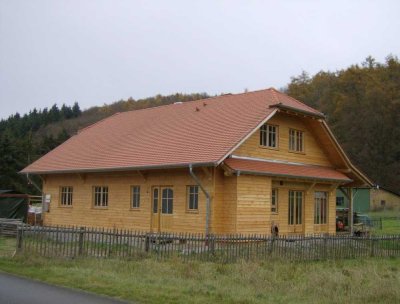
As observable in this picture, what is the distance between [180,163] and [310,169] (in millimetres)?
7699

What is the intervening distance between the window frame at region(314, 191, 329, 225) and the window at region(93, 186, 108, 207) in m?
9.90

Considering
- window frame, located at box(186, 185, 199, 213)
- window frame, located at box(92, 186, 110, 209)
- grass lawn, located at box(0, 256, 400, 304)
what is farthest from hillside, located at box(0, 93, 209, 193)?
grass lawn, located at box(0, 256, 400, 304)

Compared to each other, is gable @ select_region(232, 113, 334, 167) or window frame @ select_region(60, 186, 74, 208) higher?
gable @ select_region(232, 113, 334, 167)

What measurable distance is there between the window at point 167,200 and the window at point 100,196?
3993 mm

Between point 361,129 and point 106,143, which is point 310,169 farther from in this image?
point 361,129

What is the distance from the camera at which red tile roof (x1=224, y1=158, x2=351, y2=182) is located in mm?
20609

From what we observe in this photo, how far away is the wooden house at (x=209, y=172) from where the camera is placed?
20.7 metres

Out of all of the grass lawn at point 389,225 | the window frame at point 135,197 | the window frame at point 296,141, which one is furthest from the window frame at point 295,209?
the grass lawn at point 389,225

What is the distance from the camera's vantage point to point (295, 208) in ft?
79.8

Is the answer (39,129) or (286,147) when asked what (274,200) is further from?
(39,129)

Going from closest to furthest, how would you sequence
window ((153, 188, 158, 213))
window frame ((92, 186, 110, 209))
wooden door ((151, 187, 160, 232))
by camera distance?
wooden door ((151, 187, 160, 232))
window ((153, 188, 158, 213))
window frame ((92, 186, 110, 209))

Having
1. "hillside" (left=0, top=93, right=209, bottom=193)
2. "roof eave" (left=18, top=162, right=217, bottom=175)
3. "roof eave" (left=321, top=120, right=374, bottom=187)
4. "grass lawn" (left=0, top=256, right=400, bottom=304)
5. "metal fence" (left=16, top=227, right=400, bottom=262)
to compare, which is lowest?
"grass lawn" (left=0, top=256, right=400, bottom=304)

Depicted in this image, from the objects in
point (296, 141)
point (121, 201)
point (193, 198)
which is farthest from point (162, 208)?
point (296, 141)

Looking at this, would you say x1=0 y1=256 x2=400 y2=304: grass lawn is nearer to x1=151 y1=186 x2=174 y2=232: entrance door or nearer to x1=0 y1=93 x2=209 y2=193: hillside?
x1=151 y1=186 x2=174 y2=232: entrance door
